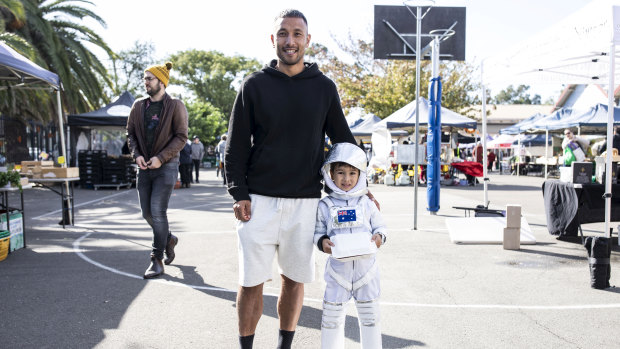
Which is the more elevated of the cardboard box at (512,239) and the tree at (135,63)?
the tree at (135,63)

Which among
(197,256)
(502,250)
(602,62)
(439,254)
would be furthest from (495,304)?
(602,62)

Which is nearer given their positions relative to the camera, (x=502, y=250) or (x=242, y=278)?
(x=242, y=278)

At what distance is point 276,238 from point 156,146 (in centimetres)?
271

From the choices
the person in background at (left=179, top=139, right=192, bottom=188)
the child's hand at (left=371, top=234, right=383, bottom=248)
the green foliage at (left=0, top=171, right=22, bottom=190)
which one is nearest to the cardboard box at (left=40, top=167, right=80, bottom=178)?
the green foliage at (left=0, top=171, right=22, bottom=190)

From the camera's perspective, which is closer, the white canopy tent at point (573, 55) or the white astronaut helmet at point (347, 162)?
the white astronaut helmet at point (347, 162)

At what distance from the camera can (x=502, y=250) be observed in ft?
22.3

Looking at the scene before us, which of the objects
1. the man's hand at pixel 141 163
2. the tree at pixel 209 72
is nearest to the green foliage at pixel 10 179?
the man's hand at pixel 141 163

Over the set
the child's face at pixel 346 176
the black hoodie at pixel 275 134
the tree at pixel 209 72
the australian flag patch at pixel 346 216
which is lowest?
the australian flag patch at pixel 346 216

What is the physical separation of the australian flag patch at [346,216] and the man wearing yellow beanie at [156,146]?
272 cm

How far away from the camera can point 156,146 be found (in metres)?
5.14

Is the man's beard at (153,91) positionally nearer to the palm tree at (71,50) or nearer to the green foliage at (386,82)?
→ the palm tree at (71,50)

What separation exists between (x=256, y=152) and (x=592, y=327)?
2.97 m

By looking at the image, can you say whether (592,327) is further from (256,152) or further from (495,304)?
(256,152)

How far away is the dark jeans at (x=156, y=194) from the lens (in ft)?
16.7
